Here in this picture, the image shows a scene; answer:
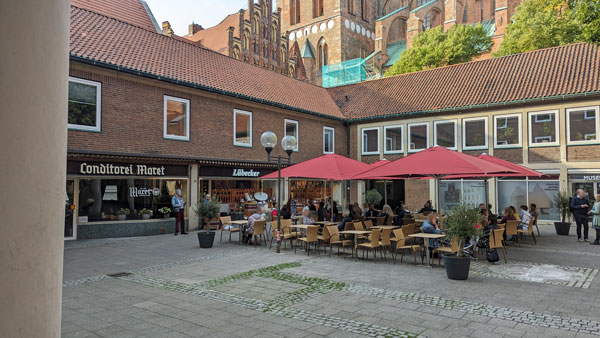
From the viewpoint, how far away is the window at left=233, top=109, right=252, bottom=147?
19812mm

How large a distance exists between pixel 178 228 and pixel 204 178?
2.83m

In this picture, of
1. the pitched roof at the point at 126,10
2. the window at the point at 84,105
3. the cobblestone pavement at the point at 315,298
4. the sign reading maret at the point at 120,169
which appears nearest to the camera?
the cobblestone pavement at the point at 315,298

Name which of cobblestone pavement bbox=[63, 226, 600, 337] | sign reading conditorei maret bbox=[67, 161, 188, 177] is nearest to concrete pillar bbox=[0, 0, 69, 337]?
cobblestone pavement bbox=[63, 226, 600, 337]

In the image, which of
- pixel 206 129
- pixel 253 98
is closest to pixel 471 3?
pixel 253 98

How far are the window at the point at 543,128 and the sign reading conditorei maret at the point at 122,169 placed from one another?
56.3ft

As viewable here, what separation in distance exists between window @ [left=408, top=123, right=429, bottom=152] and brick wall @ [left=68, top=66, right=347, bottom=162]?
299 inches

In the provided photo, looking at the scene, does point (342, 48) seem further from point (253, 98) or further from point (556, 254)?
point (556, 254)

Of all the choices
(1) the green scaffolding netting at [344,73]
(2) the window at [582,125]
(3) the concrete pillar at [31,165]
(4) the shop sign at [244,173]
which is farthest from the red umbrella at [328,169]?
(1) the green scaffolding netting at [344,73]

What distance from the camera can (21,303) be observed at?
2148mm

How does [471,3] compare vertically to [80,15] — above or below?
above

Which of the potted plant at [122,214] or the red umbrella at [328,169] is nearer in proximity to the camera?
the red umbrella at [328,169]

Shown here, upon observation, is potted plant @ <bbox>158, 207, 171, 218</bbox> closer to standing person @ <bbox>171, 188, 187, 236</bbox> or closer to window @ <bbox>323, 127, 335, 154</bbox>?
standing person @ <bbox>171, 188, 187, 236</bbox>

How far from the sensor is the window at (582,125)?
19.1 meters

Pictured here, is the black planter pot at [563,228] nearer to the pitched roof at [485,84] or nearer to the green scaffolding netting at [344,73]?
the pitched roof at [485,84]
